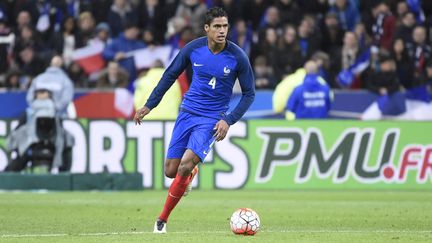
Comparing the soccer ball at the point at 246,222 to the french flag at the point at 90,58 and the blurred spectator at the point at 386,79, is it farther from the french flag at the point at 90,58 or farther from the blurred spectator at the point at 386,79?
the french flag at the point at 90,58

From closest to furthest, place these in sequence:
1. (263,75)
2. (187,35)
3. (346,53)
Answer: (187,35), (263,75), (346,53)

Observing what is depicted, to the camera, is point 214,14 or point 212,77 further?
point 212,77

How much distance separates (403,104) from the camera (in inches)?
952

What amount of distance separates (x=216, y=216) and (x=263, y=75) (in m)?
9.39

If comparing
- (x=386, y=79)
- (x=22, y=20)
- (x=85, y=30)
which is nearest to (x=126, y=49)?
(x=85, y=30)

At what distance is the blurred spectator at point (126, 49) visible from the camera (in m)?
25.2

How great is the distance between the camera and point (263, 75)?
81.3 ft

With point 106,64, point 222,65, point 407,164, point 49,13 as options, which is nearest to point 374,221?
point 222,65

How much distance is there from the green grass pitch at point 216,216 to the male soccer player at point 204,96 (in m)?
0.79

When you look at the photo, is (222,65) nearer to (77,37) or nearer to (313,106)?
(313,106)

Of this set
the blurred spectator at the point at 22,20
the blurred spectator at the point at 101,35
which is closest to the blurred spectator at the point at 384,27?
the blurred spectator at the point at 101,35

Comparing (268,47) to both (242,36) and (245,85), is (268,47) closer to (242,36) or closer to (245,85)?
(242,36)

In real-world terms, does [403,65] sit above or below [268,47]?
below

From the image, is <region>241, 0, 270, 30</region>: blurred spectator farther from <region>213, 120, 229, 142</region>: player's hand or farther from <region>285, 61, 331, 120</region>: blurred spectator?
<region>213, 120, 229, 142</region>: player's hand
